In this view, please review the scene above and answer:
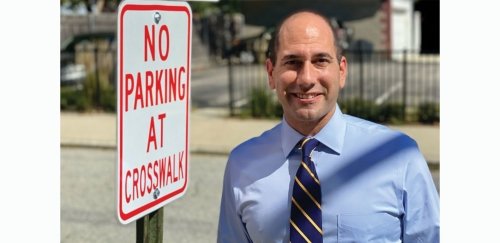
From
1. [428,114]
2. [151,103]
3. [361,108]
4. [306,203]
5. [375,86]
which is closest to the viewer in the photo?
[306,203]

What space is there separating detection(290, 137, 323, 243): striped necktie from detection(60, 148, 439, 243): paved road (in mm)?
4113

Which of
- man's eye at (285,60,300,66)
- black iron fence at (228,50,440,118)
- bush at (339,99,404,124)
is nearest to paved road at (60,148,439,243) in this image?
bush at (339,99,404,124)

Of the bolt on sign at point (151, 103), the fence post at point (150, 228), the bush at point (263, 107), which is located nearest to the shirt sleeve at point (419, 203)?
the bolt on sign at point (151, 103)

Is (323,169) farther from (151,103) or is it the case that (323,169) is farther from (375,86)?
(375,86)

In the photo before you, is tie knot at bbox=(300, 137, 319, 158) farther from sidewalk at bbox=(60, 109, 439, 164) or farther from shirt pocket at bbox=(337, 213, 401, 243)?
sidewalk at bbox=(60, 109, 439, 164)

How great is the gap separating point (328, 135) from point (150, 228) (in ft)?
3.28

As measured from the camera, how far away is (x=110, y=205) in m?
7.46

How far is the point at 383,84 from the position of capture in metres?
19.8

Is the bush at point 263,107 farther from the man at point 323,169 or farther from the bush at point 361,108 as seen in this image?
the man at point 323,169

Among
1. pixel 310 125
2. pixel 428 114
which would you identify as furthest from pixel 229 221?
pixel 428 114

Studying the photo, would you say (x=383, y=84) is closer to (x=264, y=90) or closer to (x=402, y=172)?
(x=264, y=90)

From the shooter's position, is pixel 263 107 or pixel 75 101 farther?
pixel 75 101

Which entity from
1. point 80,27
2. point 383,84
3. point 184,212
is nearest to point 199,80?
point 383,84

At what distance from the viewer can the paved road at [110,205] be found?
6367 mm
